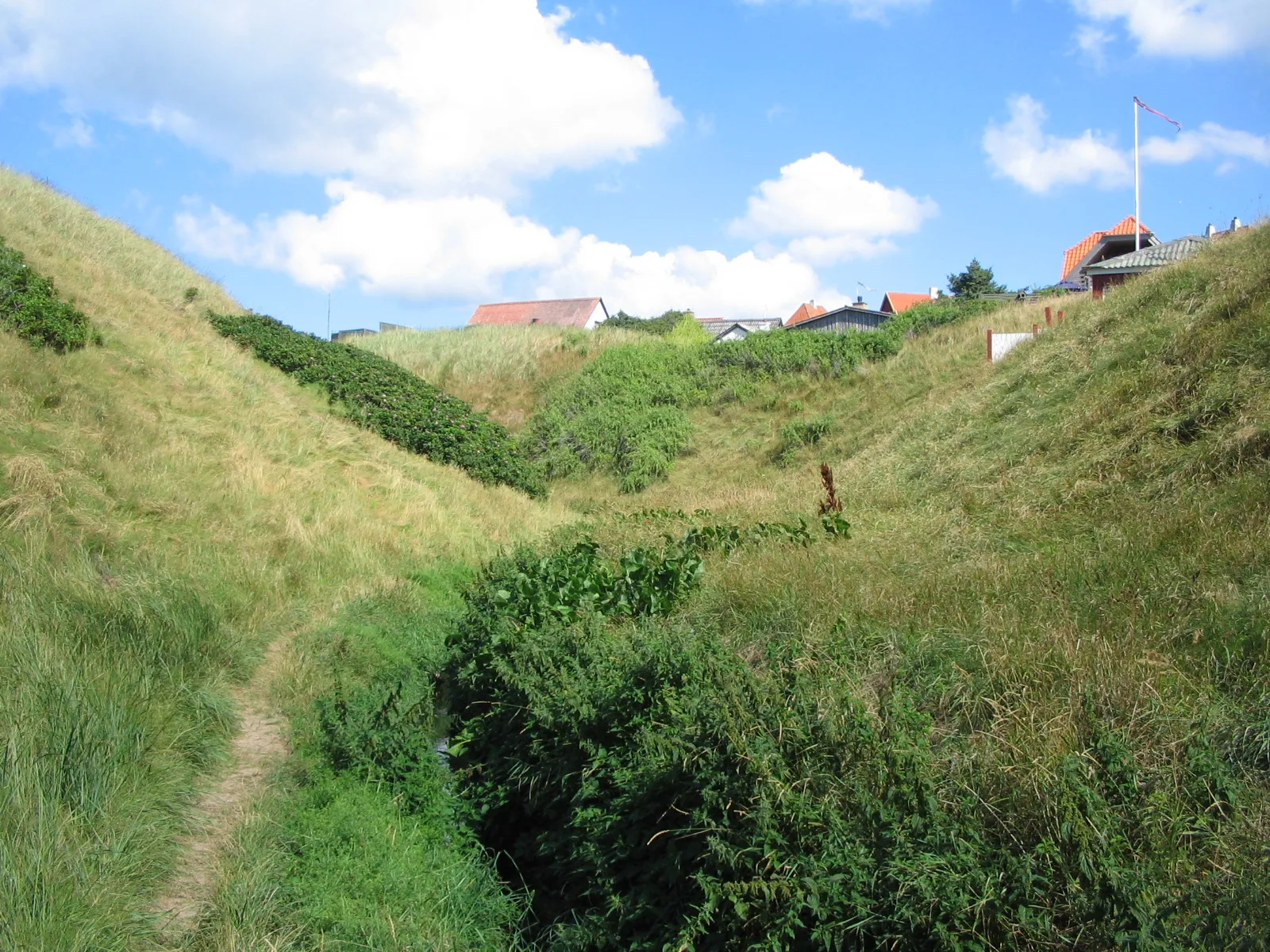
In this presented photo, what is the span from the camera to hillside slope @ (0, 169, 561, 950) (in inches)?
171

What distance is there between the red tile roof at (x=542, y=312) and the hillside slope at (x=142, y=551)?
166 ft

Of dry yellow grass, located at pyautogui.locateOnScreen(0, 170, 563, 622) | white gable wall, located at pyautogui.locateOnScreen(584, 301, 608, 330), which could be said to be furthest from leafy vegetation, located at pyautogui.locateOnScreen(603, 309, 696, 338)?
dry yellow grass, located at pyautogui.locateOnScreen(0, 170, 563, 622)

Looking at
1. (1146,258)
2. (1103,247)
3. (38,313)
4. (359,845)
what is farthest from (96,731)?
(1103,247)

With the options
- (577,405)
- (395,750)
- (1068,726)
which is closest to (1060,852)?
(1068,726)

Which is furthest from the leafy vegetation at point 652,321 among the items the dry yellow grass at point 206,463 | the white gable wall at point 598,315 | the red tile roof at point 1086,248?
the dry yellow grass at point 206,463

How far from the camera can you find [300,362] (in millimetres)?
18109

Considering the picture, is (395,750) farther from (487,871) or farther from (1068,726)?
(1068,726)

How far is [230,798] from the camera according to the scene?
17.8ft

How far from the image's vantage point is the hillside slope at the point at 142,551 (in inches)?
171

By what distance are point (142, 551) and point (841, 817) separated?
263 inches

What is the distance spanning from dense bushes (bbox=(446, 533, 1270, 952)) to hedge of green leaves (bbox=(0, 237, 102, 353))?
8979 mm

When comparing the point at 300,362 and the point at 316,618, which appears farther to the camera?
the point at 300,362

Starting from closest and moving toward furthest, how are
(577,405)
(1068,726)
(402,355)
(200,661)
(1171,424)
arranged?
(1068,726), (200,661), (1171,424), (577,405), (402,355)

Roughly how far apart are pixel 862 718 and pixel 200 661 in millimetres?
5063
